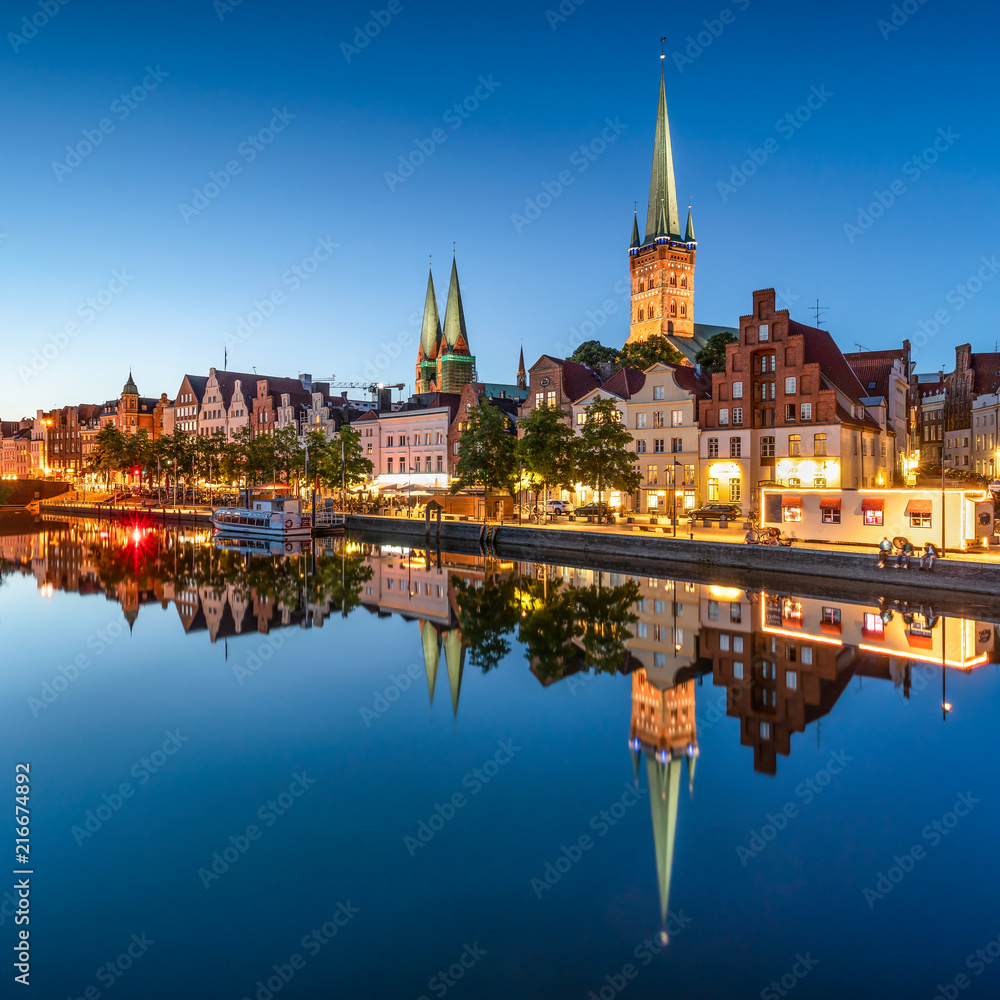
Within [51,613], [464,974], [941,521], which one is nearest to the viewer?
[464,974]

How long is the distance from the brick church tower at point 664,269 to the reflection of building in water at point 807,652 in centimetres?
11991

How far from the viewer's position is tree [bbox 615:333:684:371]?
79.4m

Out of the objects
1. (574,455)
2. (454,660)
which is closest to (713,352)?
(574,455)

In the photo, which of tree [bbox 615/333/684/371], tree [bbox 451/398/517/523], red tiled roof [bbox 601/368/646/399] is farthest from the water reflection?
tree [bbox 615/333/684/371]

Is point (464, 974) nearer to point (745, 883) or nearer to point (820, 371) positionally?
point (745, 883)

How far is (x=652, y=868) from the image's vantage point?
10.0m

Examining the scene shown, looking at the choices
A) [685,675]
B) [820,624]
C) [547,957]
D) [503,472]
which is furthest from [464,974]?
[503,472]

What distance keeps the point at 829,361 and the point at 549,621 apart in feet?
131

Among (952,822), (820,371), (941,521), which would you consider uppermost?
(820,371)

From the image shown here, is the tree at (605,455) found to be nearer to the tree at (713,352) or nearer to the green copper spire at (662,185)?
the tree at (713,352)

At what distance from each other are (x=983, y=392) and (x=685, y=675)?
76361mm

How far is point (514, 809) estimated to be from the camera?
39.2 feet

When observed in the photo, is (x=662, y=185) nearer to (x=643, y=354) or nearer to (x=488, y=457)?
(x=643, y=354)

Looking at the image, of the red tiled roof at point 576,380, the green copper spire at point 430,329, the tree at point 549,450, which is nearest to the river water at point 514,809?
the tree at point 549,450
